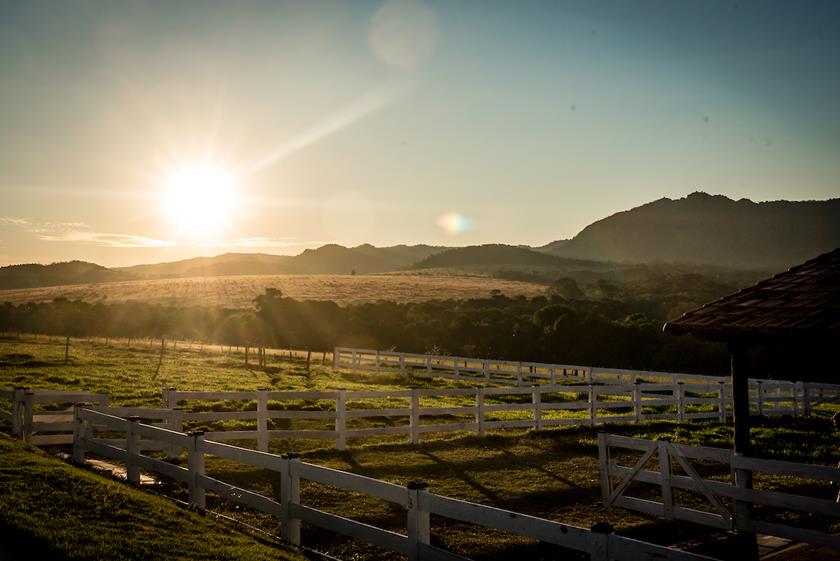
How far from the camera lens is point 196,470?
983cm

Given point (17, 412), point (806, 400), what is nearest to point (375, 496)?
point (17, 412)

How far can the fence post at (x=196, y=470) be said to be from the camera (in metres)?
9.77

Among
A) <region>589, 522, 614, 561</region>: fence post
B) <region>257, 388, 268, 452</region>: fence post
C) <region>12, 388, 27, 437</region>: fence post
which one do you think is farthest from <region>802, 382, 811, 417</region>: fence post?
<region>12, 388, 27, 437</region>: fence post

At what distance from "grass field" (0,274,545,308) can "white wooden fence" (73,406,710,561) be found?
306 ft

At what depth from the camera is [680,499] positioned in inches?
475

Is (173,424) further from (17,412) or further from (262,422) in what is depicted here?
(17,412)

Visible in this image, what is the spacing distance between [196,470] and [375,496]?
3902 mm

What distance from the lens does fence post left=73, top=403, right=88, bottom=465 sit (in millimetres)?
13000

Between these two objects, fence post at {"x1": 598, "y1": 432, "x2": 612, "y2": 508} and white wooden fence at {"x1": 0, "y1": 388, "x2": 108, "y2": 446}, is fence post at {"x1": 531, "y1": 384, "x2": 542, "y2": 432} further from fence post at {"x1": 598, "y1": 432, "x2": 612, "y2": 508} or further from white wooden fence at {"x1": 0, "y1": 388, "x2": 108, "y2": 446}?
white wooden fence at {"x1": 0, "y1": 388, "x2": 108, "y2": 446}

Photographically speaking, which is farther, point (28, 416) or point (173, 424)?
point (173, 424)

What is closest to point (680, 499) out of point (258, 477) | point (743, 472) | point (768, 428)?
point (743, 472)

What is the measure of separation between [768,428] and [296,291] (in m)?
104

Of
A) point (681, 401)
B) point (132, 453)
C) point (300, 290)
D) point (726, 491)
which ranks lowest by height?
point (681, 401)

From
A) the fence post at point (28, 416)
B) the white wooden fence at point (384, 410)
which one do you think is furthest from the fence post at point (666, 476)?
the fence post at point (28, 416)
